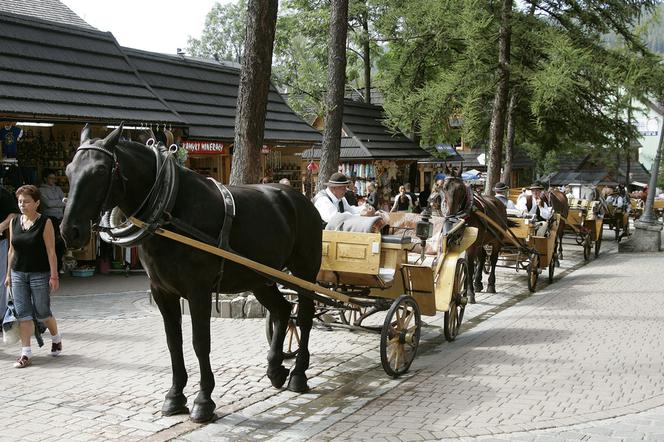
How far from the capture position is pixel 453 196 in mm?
11086

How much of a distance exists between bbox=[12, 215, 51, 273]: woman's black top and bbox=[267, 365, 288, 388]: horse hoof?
2945 mm

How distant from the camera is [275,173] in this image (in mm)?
21516

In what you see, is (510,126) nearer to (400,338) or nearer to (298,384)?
(400,338)

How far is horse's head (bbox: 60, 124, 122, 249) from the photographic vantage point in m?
5.09

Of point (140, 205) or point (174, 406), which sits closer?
point (140, 205)

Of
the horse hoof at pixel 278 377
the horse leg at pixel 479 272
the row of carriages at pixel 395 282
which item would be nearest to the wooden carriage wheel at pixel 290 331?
the row of carriages at pixel 395 282

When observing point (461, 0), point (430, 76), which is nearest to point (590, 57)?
point (461, 0)

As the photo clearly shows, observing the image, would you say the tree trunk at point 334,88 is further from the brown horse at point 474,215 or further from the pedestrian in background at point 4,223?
the pedestrian in background at point 4,223

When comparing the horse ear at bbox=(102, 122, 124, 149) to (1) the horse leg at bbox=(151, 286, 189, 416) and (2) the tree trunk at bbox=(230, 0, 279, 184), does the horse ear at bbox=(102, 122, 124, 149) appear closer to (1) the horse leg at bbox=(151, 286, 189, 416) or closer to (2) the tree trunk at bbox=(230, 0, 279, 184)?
(1) the horse leg at bbox=(151, 286, 189, 416)

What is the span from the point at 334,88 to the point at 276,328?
7.91m

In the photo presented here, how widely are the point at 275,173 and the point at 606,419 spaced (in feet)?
53.5

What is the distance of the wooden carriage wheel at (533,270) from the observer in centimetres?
1325

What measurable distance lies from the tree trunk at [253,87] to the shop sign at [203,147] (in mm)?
5344

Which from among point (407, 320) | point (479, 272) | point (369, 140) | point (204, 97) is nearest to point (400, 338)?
point (407, 320)
